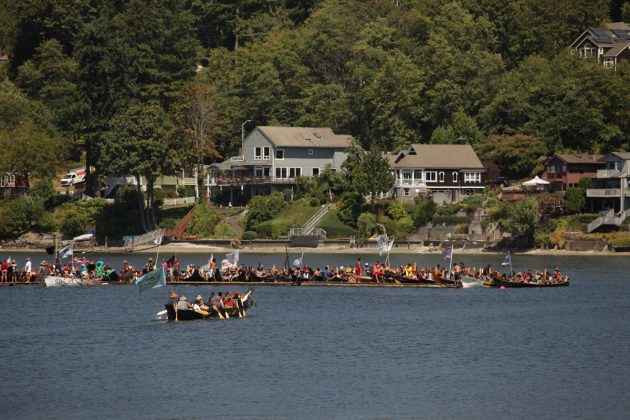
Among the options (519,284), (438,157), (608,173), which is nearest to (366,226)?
(438,157)

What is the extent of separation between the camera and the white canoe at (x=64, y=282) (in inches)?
3484

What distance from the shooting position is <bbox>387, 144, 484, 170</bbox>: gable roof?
12950cm

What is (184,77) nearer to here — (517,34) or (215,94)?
(215,94)

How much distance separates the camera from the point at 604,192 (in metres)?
115

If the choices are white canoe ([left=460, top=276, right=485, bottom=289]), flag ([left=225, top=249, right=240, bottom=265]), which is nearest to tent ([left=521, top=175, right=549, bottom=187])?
white canoe ([left=460, top=276, right=485, bottom=289])

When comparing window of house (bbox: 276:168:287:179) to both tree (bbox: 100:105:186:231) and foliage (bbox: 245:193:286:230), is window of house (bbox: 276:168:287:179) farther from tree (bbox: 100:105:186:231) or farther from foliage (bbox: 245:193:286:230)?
tree (bbox: 100:105:186:231)

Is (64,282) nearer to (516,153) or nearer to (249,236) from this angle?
(249,236)

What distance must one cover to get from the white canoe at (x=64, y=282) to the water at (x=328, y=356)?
130 centimetres

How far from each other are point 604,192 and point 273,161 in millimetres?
37798

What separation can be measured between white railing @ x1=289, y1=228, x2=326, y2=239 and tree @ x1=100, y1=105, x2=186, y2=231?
1443 cm

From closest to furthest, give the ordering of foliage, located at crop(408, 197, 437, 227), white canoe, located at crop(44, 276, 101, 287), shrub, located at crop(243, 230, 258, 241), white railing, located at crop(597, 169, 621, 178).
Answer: white canoe, located at crop(44, 276, 101, 287), white railing, located at crop(597, 169, 621, 178), foliage, located at crop(408, 197, 437, 227), shrub, located at crop(243, 230, 258, 241)

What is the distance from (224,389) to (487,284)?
36.5 meters

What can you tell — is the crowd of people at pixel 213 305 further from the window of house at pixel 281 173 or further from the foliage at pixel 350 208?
the window of house at pixel 281 173

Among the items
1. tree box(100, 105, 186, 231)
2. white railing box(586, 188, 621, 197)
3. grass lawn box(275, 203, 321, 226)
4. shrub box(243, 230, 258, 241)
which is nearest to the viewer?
white railing box(586, 188, 621, 197)
